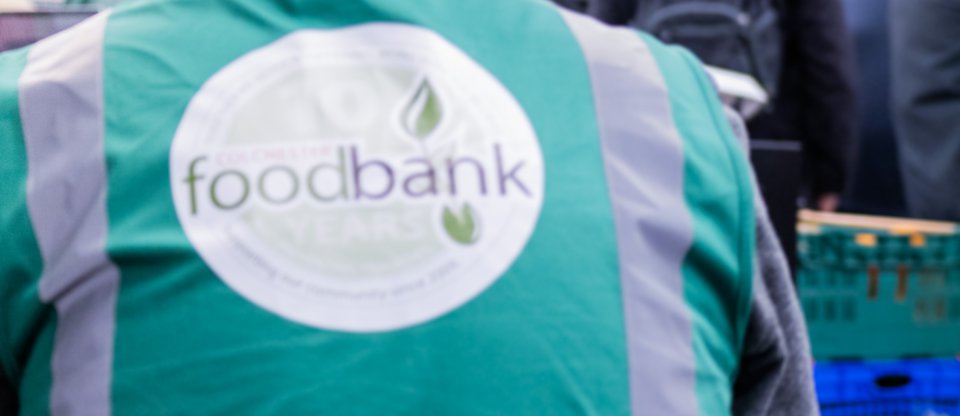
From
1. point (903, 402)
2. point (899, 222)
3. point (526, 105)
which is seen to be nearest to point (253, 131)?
point (526, 105)

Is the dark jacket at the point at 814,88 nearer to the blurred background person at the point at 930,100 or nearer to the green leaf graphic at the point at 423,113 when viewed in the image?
the blurred background person at the point at 930,100

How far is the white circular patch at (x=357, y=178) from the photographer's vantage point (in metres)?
0.75

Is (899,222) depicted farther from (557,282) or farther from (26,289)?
(26,289)

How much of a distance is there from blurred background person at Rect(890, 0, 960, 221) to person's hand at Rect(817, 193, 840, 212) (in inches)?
5.8

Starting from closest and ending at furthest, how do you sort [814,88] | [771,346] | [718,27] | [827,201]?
[771,346]
[718,27]
[814,88]
[827,201]

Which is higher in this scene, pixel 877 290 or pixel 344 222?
pixel 344 222

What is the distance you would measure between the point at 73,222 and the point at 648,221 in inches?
15.9

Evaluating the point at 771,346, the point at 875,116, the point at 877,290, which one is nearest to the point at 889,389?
the point at 877,290

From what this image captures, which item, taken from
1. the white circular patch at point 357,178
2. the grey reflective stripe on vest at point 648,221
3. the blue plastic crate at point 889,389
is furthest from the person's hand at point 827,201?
the white circular patch at point 357,178

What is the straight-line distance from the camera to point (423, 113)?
2.57 feet

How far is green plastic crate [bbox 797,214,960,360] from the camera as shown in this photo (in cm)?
176

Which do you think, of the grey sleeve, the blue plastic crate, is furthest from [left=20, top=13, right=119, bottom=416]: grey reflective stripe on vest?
the blue plastic crate

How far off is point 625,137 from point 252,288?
0.29 meters

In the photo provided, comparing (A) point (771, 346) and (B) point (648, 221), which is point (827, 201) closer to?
(A) point (771, 346)
